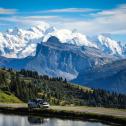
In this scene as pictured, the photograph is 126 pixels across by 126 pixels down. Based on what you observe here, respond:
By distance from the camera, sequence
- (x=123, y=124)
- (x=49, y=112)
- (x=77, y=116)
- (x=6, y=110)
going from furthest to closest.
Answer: (x=6, y=110) → (x=49, y=112) → (x=77, y=116) → (x=123, y=124)

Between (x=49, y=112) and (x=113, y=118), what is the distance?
25.6 metres

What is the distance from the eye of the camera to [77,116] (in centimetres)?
11325

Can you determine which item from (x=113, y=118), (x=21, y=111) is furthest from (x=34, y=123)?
(x=21, y=111)

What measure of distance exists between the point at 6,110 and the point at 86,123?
1567 inches

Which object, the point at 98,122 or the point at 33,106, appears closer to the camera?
the point at 98,122

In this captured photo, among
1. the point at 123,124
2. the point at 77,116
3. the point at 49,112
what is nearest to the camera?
the point at 123,124

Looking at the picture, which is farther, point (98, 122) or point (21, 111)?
point (21, 111)

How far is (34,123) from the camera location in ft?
333

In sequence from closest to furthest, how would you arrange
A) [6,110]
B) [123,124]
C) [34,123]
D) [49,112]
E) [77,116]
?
[123,124]
[34,123]
[77,116]
[49,112]
[6,110]

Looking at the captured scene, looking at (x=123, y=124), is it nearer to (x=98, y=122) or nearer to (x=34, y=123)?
(x=98, y=122)

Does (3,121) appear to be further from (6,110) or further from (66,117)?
(6,110)

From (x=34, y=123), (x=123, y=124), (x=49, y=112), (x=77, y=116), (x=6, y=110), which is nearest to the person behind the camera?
(x=123, y=124)

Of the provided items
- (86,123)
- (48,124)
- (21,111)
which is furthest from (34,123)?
(21,111)

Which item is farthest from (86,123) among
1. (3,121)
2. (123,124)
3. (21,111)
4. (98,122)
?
(21,111)
